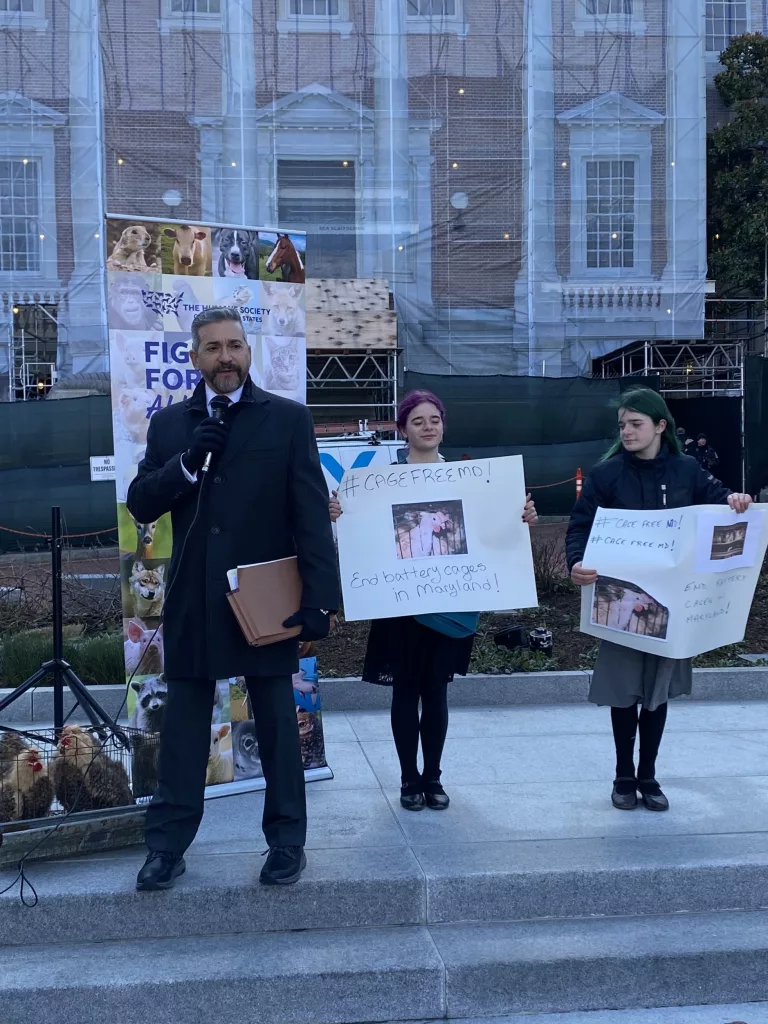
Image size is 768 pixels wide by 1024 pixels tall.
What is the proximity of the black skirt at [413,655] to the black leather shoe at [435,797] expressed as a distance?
0.55 metres

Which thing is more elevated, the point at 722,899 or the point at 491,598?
the point at 491,598

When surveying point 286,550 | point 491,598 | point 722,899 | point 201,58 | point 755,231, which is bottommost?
point 722,899

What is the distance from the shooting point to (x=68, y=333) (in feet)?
59.6

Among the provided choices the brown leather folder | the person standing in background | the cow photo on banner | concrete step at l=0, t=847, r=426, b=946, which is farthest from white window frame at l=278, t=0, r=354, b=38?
concrete step at l=0, t=847, r=426, b=946

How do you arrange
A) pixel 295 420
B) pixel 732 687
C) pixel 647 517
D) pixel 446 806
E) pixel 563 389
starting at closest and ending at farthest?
pixel 295 420
pixel 647 517
pixel 446 806
pixel 732 687
pixel 563 389

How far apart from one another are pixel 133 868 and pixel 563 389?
1354 cm

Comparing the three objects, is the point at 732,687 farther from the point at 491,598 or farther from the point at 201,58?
the point at 201,58

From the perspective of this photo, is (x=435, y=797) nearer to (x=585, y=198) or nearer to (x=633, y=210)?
(x=585, y=198)

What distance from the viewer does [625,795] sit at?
4.50 metres

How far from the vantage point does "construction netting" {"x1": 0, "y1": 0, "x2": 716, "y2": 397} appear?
59.3 feet

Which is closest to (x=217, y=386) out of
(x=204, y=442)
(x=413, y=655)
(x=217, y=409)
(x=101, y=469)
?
(x=217, y=409)

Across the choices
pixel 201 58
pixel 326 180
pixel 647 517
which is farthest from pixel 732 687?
pixel 201 58

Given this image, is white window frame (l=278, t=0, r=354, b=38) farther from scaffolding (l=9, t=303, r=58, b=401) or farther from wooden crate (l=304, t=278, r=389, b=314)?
scaffolding (l=9, t=303, r=58, b=401)

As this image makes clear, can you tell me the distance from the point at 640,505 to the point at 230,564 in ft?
6.38
